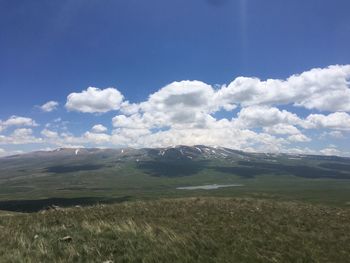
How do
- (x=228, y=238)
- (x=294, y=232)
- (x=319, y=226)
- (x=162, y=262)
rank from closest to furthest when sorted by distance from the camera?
(x=162, y=262) < (x=228, y=238) < (x=294, y=232) < (x=319, y=226)

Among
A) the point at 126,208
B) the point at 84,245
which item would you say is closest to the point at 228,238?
the point at 84,245

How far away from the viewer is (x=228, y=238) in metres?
13.2

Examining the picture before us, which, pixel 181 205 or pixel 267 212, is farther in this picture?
pixel 181 205

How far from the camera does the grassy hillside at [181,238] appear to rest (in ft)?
36.5

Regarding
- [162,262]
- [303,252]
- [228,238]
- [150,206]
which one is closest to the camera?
[162,262]

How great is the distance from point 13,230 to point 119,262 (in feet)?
23.6

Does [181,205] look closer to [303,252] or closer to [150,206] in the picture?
[150,206]

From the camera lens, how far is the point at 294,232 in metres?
15.4

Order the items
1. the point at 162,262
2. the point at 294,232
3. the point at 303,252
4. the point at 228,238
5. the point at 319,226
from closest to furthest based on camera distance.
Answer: the point at 162,262
the point at 303,252
the point at 228,238
the point at 294,232
the point at 319,226

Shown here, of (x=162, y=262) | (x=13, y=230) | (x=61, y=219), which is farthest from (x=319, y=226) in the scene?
(x=13, y=230)

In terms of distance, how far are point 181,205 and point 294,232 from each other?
9024 millimetres

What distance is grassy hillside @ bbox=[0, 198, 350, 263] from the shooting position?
11125 mm

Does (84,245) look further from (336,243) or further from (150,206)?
(150,206)

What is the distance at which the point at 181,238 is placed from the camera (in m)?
12.5
